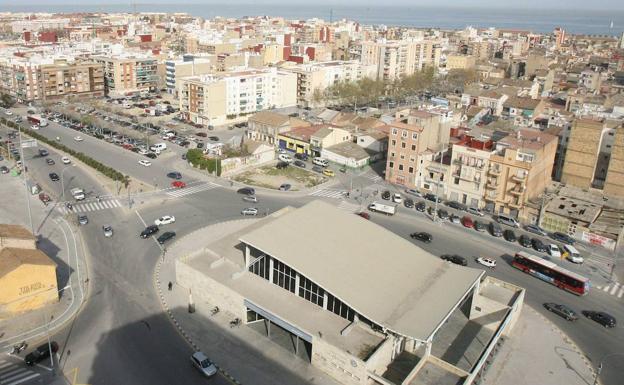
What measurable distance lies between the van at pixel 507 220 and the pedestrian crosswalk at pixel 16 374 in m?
46.3

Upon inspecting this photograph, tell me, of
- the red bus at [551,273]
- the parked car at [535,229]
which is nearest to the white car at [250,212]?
the red bus at [551,273]

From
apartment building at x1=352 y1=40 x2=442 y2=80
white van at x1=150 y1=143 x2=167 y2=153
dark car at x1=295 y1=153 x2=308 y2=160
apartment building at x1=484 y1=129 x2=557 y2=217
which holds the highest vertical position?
apartment building at x1=352 y1=40 x2=442 y2=80

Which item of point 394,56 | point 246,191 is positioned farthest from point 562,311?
A: point 394,56

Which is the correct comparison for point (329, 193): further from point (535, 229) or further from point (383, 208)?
point (535, 229)

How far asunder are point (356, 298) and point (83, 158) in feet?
171

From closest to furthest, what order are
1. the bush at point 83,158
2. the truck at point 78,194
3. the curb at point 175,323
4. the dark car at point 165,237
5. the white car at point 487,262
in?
the curb at point 175,323 → the white car at point 487,262 → the dark car at point 165,237 → the truck at point 78,194 → the bush at point 83,158

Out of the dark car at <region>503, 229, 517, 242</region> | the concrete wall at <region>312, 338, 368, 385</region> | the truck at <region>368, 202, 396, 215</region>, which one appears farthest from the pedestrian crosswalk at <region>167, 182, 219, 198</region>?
the dark car at <region>503, 229, 517, 242</region>

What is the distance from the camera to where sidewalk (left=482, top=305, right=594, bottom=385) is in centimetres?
3312

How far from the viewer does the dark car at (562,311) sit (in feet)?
130

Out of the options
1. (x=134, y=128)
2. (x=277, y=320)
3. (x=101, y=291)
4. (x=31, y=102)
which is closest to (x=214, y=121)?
(x=134, y=128)

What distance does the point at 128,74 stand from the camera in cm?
11938

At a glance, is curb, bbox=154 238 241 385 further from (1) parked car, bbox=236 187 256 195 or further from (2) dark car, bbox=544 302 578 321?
(2) dark car, bbox=544 302 578 321

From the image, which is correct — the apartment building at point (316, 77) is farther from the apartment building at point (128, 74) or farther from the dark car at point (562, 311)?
the dark car at point (562, 311)

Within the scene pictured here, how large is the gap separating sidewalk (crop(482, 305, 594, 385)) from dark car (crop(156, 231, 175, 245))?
3069 cm
